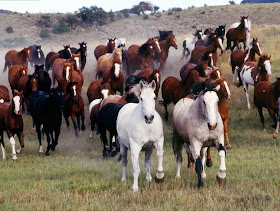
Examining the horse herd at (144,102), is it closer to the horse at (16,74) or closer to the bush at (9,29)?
the horse at (16,74)

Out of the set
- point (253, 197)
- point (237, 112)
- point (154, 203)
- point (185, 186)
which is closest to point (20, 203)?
point (154, 203)

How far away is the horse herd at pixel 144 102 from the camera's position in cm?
1029

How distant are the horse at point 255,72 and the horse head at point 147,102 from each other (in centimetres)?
1142

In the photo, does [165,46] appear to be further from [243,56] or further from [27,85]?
[27,85]

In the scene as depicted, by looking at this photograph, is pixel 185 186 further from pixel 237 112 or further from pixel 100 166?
pixel 237 112

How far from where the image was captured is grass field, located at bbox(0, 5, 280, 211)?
348 inches

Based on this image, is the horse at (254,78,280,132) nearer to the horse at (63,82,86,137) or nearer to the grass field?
the grass field

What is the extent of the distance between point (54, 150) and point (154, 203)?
8300mm

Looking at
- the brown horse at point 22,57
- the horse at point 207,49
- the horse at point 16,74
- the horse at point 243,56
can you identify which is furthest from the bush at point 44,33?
the horse at point 243,56

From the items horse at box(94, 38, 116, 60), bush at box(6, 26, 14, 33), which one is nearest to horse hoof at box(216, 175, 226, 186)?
horse at box(94, 38, 116, 60)

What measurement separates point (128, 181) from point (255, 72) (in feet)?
37.8

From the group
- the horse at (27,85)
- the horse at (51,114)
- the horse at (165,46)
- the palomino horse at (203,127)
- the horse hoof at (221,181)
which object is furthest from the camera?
the horse at (165,46)

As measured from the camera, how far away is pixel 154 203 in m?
8.93

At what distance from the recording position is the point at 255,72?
21.4 meters
